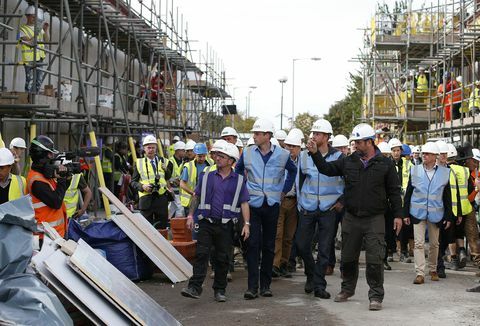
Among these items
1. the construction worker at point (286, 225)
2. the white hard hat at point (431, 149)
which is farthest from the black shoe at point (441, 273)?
the construction worker at point (286, 225)

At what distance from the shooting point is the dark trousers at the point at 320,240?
409 inches

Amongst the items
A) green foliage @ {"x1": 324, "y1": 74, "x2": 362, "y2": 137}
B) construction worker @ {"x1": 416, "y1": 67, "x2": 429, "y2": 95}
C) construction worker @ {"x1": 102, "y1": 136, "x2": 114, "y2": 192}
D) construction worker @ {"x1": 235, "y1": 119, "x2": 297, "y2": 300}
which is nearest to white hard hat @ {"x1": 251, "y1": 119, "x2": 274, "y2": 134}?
construction worker @ {"x1": 235, "y1": 119, "x2": 297, "y2": 300}

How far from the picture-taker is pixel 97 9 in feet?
62.1

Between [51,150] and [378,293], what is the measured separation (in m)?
3.98

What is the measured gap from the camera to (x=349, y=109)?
57.7m

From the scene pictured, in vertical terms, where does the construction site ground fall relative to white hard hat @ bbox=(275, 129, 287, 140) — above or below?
below

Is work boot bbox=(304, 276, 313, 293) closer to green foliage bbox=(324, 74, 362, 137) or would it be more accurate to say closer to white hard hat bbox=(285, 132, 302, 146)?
white hard hat bbox=(285, 132, 302, 146)

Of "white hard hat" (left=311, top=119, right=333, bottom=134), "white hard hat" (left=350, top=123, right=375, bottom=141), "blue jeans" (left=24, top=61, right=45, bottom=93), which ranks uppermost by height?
"blue jeans" (left=24, top=61, right=45, bottom=93)

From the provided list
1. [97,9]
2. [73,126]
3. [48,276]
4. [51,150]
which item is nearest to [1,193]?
[51,150]

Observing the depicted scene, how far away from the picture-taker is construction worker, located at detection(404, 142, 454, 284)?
11.9 meters

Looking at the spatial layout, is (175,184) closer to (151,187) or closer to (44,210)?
(151,187)

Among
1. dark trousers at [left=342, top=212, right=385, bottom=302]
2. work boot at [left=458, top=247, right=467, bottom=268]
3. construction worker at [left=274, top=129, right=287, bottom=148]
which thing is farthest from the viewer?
construction worker at [left=274, top=129, right=287, bottom=148]

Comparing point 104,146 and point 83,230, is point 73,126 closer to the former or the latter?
point 104,146

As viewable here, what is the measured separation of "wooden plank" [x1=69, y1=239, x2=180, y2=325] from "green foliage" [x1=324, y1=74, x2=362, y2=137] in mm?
41257
